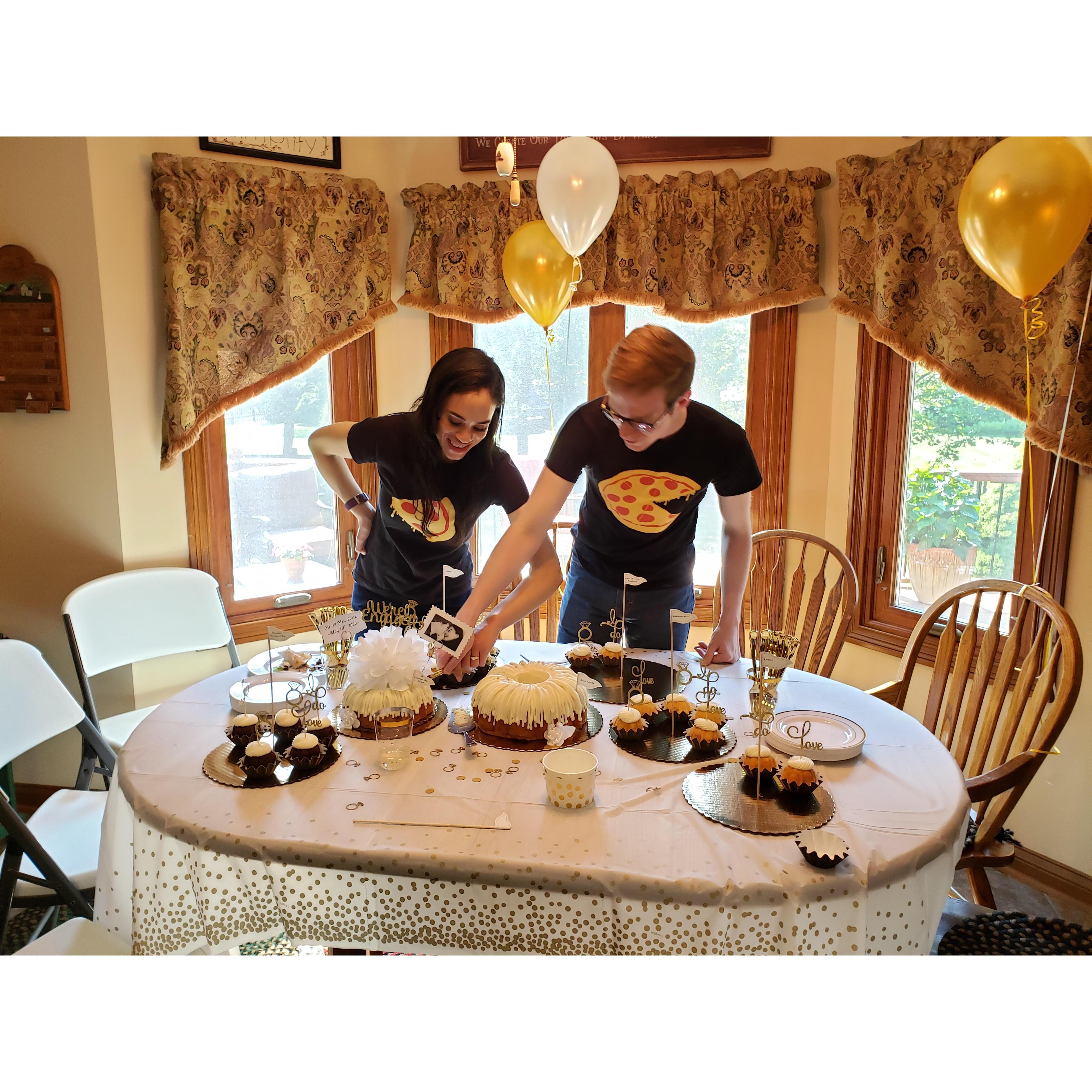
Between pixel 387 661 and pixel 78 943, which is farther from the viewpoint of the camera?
pixel 387 661

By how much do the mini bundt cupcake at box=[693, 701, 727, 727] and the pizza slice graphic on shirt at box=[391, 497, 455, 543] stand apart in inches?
35.2

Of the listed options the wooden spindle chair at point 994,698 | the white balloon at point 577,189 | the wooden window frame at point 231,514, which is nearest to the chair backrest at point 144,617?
the wooden window frame at point 231,514

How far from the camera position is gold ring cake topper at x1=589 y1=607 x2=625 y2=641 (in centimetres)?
217

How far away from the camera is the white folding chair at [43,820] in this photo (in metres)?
1.66

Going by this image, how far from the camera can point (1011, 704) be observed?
6.08 ft

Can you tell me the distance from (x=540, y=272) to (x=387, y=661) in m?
1.63

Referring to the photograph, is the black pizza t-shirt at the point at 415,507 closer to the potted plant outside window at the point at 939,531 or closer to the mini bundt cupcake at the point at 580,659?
the mini bundt cupcake at the point at 580,659

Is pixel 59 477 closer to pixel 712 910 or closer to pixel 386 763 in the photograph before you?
pixel 386 763

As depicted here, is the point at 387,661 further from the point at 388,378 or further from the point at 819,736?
the point at 388,378

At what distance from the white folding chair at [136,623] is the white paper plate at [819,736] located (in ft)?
6.20

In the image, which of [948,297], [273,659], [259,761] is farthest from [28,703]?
[948,297]

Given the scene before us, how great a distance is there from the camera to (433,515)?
7.18 ft
